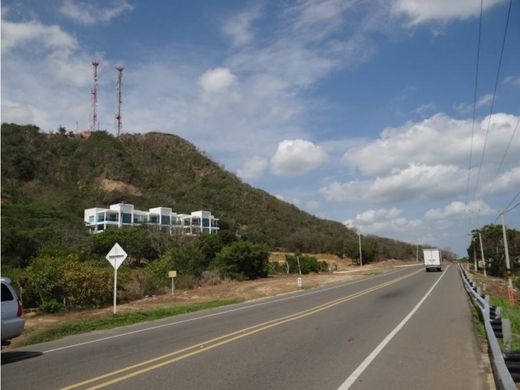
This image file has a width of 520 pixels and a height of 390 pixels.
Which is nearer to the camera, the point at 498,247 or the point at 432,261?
the point at 432,261

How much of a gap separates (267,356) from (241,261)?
127 feet

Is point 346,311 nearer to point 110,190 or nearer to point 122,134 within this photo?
point 110,190

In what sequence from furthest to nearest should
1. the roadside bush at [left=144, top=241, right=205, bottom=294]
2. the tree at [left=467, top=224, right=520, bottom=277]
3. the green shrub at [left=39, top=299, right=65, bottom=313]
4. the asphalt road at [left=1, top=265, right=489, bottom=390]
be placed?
the tree at [left=467, top=224, right=520, bottom=277]
the roadside bush at [left=144, top=241, right=205, bottom=294]
the green shrub at [left=39, top=299, right=65, bottom=313]
the asphalt road at [left=1, top=265, right=489, bottom=390]

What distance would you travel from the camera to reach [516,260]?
8219 cm

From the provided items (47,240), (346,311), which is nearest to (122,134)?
(47,240)

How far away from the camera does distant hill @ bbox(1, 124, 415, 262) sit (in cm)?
10681

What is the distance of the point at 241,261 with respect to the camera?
48438 mm

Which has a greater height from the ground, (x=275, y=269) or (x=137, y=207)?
(x=137, y=207)

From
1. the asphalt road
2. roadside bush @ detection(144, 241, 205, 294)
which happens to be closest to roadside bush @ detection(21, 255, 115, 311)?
roadside bush @ detection(144, 241, 205, 294)

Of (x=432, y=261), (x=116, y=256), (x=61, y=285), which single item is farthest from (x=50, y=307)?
(x=432, y=261)

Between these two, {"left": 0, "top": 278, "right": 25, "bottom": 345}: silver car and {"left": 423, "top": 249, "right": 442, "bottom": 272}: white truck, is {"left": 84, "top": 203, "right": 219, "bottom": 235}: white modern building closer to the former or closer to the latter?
{"left": 423, "top": 249, "right": 442, "bottom": 272}: white truck

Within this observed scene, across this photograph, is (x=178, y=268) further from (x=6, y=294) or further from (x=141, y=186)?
(x=141, y=186)

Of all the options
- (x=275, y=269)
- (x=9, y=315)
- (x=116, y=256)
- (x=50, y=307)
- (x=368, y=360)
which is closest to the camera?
(x=368, y=360)

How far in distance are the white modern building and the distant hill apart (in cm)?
392
